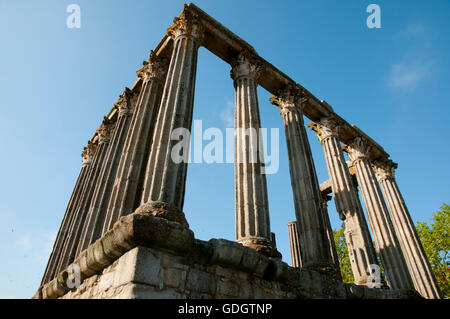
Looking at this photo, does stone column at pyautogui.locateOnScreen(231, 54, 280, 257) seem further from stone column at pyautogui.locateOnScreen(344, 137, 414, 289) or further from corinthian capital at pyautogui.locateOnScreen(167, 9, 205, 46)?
stone column at pyautogui.locateOnScreen(344, 137, 414, 289)

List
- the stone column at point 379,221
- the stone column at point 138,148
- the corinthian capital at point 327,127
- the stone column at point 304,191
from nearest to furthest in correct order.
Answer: the stone column at point 138,148
the stone column at point 304,191
the stone column at point 379,221
the corinthian capital at point 327,127

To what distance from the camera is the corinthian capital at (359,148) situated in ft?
60.0

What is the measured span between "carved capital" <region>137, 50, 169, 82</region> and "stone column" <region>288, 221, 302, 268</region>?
12.9 m

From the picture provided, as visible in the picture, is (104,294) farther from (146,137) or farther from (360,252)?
(360,252)

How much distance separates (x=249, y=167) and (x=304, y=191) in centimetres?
327

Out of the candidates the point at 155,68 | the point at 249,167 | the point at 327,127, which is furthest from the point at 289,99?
the point at 155,68

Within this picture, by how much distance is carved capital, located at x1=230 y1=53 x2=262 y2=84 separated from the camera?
1270 cm

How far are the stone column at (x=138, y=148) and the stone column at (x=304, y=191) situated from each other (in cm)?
604

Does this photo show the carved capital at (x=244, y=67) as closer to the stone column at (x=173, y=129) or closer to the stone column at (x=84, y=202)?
the stone column at (x=173, y=129)

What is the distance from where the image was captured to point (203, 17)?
12266 mm

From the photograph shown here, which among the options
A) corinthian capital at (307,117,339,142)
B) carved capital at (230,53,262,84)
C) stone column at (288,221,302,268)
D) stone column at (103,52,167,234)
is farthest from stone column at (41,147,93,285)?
corinthian capital at (307,117,339,142)

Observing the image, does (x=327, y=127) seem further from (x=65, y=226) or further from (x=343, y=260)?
(x=343, y=260)

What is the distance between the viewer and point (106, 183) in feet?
40.0

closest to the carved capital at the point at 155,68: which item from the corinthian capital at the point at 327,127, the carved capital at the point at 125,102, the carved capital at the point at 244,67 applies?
the carved capital at the point at 125,102
